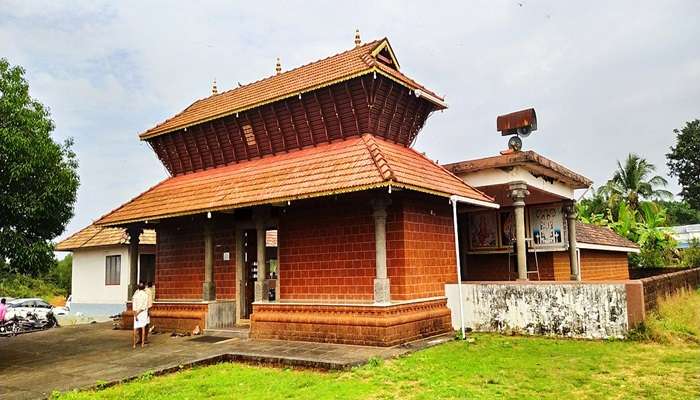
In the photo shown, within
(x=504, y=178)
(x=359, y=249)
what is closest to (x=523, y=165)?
(x=504, y=178)

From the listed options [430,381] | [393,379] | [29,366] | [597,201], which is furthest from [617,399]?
[597,201]

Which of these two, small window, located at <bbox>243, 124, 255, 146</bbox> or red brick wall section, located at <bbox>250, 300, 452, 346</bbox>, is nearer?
red brick wall section, located at <bbox>250, 300, 452, 346</bbox>

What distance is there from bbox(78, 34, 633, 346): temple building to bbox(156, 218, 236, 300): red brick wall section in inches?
1.5

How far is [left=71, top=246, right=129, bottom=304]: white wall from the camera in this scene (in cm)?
2102

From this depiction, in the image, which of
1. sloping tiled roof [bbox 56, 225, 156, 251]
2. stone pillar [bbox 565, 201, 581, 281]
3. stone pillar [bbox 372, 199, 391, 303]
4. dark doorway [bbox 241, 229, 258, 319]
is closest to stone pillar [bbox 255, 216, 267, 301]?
dark doorway [bbox 241, 229, 258, 319]

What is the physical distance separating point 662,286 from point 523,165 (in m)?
3.76

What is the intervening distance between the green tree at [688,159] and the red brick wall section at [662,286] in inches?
1369

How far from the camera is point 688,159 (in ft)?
147

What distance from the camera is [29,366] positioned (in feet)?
30.3

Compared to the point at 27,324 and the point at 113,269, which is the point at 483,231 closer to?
the point at 113,269

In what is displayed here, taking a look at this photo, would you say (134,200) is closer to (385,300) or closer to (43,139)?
(43,139)

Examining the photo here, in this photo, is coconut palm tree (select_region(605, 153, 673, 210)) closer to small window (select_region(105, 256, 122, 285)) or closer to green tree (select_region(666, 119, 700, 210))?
green tree (select_region(666, 119, 700, 210))

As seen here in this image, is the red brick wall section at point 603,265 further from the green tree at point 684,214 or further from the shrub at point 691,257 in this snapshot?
the green tree at point 684,214

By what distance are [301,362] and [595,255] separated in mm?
13583
